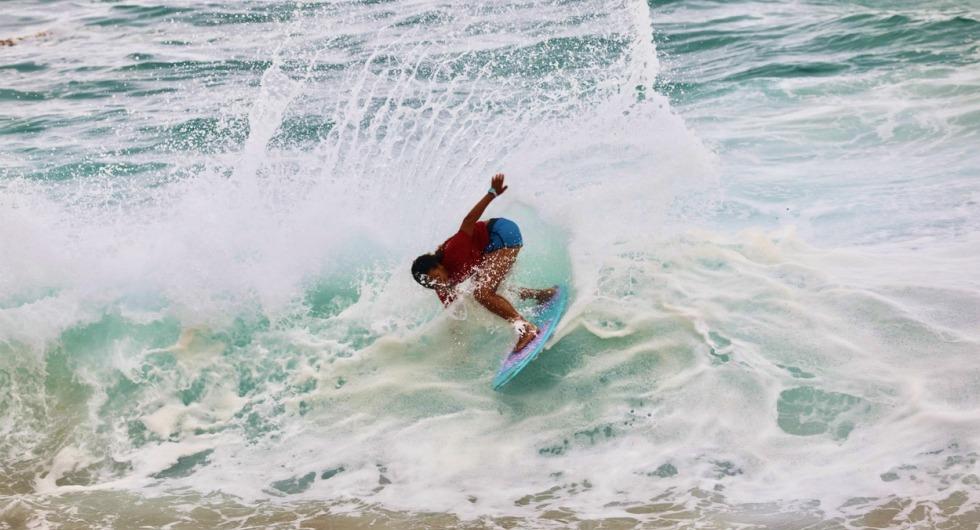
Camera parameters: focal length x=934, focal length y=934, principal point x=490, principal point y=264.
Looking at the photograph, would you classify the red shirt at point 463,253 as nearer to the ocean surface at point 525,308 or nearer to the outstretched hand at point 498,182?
the outstretched hand at point 498,182

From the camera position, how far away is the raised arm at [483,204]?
6754mm

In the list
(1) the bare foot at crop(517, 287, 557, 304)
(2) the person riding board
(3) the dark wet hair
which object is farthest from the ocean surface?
(3) the dark wet hair

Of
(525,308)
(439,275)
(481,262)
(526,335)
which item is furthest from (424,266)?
(525,308)

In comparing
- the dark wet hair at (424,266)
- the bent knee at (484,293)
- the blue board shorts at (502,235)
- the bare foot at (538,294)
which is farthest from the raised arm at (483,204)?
the bare foot at (538,294)

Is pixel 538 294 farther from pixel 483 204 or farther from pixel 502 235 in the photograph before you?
pixel 483 204

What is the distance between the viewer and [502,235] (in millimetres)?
7078

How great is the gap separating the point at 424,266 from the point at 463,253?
330mm

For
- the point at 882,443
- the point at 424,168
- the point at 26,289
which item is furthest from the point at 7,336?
the point at 882,443

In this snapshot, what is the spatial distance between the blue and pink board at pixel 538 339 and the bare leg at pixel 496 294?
79mm

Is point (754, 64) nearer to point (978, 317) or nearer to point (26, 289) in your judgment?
point (978, 317)

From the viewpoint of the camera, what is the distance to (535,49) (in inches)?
620

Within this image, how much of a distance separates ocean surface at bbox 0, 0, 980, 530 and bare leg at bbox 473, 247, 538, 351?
26 centimetres

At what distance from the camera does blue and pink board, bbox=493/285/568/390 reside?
6.64 metres

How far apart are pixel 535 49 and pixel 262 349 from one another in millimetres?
9658
